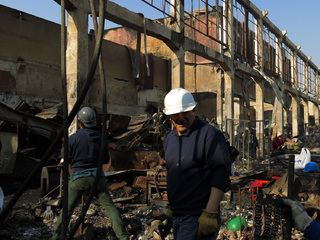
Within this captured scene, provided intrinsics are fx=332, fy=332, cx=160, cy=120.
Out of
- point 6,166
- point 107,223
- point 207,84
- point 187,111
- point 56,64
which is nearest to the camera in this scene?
point 187,111

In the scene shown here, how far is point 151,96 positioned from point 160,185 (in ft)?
36.7

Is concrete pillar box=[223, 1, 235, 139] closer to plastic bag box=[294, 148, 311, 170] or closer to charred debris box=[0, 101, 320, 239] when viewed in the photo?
charred debris box=[0, 101, 320, 239]

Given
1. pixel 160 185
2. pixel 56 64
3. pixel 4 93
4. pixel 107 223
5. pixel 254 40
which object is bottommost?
pixel 107 223

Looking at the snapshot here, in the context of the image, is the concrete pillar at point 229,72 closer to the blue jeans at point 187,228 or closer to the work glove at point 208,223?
the blue jeans at point 187,228

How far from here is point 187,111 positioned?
2.60 m

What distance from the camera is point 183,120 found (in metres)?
2.62

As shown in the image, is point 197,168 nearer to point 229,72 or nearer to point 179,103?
point 179,103

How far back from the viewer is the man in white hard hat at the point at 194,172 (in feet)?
7.94

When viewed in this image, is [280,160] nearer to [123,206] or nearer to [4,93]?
[123,206]

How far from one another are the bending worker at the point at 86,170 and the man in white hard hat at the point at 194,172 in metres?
1.81

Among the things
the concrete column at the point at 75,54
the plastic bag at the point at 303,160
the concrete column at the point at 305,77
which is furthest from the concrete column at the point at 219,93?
the concrete column at the point at 305,77

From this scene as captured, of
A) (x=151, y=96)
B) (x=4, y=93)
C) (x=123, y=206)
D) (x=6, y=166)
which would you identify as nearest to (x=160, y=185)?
(x=123, y=206)

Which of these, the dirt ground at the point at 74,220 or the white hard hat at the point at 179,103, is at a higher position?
the white hard hat at the point at 179,103

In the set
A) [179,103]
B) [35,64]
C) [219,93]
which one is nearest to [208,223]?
[179,103]
